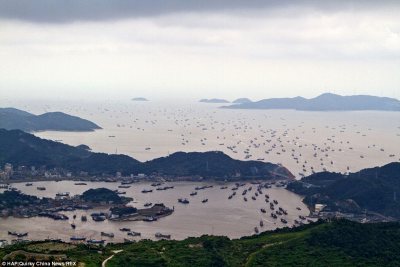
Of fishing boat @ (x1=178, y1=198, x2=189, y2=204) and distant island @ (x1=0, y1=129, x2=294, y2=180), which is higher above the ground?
distant island @ (x1=0, y1=129, x2=294, y2=180)

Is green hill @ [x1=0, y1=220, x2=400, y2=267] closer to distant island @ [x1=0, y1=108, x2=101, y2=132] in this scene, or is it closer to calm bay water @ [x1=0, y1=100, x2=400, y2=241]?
Answer: calm bay water @ [x1=0, y1=100, x2=400, y2=241]

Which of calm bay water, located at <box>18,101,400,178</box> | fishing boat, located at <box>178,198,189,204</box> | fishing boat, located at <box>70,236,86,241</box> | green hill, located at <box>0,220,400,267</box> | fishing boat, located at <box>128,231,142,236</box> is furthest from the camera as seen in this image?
calm bay water, located at <box>18,101,400,178</box>

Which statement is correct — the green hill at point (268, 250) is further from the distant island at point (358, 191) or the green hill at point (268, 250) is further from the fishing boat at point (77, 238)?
the distant island at point (358, 191)

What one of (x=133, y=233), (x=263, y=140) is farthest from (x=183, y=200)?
(x=263, y=140)

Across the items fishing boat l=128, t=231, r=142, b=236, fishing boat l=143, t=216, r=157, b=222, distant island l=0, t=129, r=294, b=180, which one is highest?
distant island l=0, t=129, r=294, b=180

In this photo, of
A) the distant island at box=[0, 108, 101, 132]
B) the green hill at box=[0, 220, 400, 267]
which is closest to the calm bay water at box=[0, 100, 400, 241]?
the distant island at box=[0, 108, 101, 132]

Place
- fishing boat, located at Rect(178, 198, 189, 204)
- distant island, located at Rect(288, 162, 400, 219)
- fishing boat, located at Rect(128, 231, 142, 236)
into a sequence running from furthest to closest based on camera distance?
fishing boat, located at Rect(178, 198, 189, 204)
distant island, located at Rect(288, 162, 400, 219)
fishing boat, located at Rect(128, 231, 142, 236)

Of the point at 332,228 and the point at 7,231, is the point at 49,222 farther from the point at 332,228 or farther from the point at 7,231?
the point at 332,228

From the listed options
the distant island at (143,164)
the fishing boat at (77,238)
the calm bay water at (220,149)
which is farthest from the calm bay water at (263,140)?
the fishing boat at (77,238)
